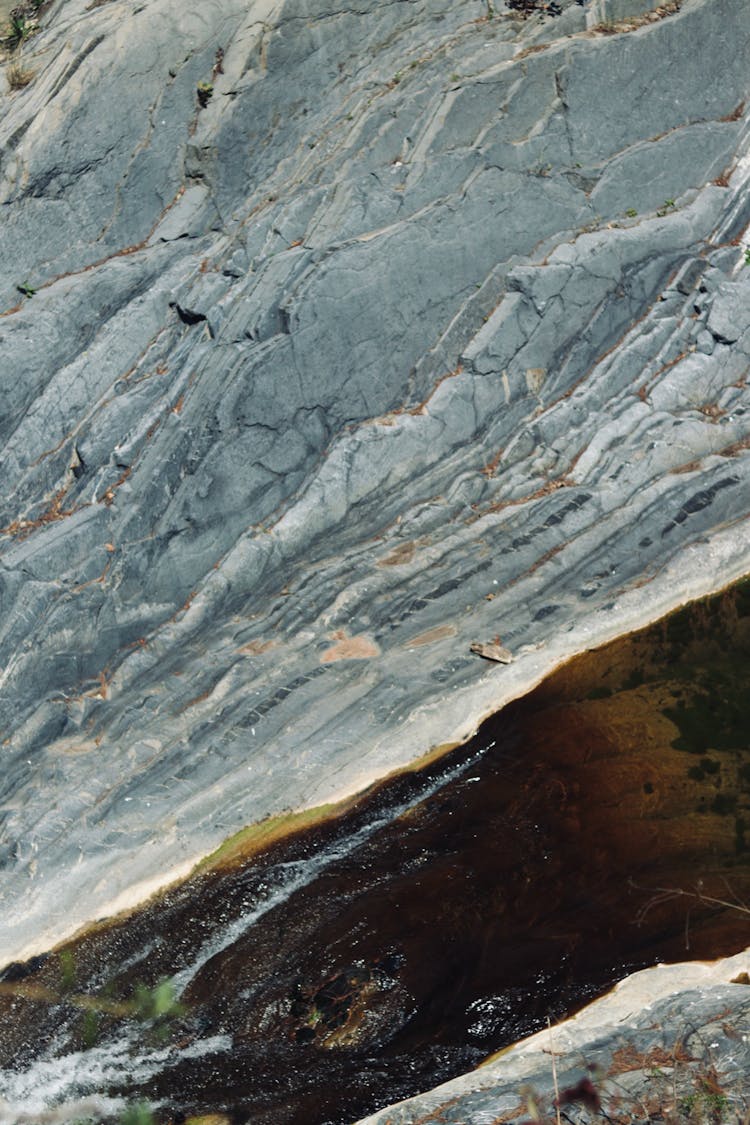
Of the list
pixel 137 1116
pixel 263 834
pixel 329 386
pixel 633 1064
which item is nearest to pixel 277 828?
pixel 263 834

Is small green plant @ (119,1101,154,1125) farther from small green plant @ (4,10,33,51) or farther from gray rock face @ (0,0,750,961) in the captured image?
small green plant @ (4,10,33,51)

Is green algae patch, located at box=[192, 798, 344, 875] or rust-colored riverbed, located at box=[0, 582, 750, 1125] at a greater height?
green algae patch, located at box=[192, 798, 344, 875]

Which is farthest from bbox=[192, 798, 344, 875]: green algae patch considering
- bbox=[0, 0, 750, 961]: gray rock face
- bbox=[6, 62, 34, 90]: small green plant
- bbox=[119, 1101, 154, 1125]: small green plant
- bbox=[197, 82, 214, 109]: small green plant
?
bbox=[6, 62, 34, 90]: small green plant

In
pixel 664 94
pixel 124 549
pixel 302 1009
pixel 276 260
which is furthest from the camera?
pixel 664 94

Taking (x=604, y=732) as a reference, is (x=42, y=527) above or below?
above

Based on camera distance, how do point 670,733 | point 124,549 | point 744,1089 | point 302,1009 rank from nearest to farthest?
point 744,1089, point 302,1009, point 670,733, point 124,549

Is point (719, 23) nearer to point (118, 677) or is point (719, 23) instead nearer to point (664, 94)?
point (664, 94)

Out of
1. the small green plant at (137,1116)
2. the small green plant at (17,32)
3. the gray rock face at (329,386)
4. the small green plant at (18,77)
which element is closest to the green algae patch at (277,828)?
the gray rock face at (329,386)

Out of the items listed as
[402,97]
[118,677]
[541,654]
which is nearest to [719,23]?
[402,97]
